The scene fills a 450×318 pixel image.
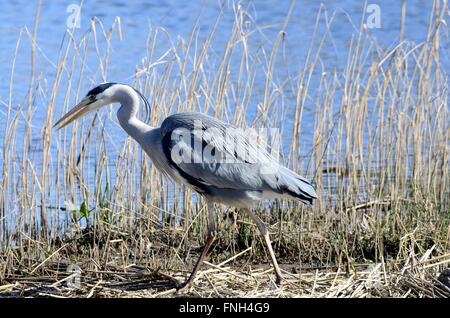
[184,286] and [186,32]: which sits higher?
[186,32]

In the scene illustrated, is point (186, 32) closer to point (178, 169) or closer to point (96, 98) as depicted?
point (96, 98)

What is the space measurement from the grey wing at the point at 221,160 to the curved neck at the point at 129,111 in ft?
0.74

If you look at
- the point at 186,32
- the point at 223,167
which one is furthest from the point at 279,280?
the point at 186,32

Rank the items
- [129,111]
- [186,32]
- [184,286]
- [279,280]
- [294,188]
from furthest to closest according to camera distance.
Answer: [186,32] → [129,111] → [294,188] → [279,280] → [184,286]

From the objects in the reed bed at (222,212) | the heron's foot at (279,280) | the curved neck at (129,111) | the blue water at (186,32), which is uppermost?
the blue water at (186,32)

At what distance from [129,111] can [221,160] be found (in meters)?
0.67

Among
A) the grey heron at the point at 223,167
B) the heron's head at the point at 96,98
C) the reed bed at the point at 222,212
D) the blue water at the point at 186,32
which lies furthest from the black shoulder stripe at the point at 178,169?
the blue water at the point at 186,32

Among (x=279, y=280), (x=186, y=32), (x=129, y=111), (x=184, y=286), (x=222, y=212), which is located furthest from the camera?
(x=186, y=32)

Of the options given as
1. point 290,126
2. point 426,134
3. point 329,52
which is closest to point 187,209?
point 426,134

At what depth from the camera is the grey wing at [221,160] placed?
5.48 m

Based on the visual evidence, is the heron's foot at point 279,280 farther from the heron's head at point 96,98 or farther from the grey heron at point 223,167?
the heron's head at point 96,98

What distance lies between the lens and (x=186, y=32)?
12.4m

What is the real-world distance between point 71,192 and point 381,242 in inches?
82.6

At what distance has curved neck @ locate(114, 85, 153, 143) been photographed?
571 cm
